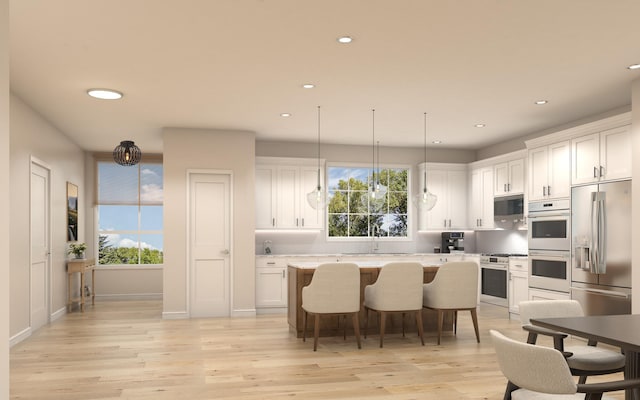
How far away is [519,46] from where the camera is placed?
4430 millimetres

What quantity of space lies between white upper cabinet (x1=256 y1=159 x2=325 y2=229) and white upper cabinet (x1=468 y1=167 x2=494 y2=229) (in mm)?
2641

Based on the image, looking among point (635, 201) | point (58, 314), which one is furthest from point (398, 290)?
point (58, 314)

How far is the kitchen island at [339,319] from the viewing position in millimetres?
6344

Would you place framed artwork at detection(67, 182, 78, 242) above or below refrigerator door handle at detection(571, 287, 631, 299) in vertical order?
above

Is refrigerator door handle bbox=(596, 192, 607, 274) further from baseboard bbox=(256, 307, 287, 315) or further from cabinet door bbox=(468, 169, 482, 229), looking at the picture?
baseboard bbox=(256, 307, 287, 315)

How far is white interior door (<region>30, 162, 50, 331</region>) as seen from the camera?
6.79 meters

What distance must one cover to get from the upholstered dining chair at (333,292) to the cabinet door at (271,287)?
252 centimetres

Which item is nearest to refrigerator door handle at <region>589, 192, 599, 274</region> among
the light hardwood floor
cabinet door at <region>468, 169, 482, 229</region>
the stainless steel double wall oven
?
the stainless steel double wall oven

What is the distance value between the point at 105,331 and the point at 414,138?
17.5 feet

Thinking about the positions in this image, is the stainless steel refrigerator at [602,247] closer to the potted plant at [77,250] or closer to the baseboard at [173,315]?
the baseboard at [173,315]

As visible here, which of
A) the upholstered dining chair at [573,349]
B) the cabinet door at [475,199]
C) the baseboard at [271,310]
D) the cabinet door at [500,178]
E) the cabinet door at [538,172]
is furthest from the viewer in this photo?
the cabinet door at [475,199]

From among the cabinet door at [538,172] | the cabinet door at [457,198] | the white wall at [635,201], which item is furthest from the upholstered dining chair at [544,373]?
the cabinet door at [457,198]

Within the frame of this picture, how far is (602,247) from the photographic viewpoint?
5.92m

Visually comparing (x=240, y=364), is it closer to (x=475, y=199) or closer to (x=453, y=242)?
(x=453, y=242)
